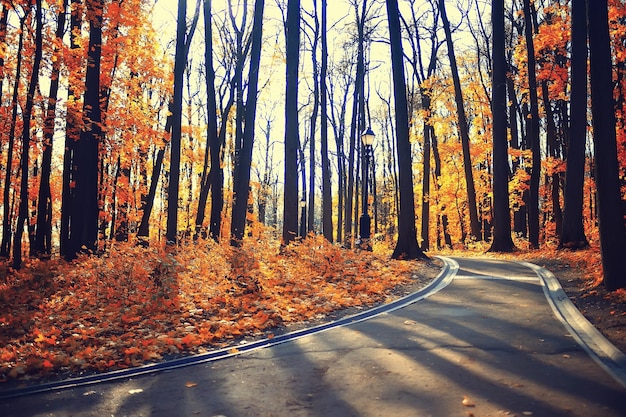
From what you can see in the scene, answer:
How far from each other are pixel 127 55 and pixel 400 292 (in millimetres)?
17256

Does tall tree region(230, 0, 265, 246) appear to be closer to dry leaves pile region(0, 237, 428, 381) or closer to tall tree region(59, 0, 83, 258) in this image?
dry leaves pile region(0, 237, 428, 381)

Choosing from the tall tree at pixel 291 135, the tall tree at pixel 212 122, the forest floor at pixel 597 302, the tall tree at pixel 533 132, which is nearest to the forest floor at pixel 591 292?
the forest floor at pixel 597 302

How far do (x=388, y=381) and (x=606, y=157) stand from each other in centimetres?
602

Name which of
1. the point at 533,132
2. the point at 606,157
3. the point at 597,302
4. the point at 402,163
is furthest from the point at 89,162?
the point at 533,132

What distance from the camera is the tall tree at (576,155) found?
48.5 ft

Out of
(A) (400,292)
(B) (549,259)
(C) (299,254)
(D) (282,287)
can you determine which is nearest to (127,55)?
(C) (299,254)

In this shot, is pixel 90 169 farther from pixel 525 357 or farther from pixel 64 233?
pixel 525 357

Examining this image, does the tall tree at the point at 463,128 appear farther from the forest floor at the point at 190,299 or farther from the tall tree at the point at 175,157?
the tall tree at the point at 175,157

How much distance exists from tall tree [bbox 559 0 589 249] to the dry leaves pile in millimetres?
5300

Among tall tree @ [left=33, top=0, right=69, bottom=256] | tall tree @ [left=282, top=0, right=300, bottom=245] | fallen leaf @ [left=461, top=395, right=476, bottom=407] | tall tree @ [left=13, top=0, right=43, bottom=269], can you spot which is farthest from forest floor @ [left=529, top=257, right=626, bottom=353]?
tall tree @ [left=33, top=0, right=69, bottom=256]

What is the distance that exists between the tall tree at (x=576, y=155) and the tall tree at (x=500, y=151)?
287 centimetres

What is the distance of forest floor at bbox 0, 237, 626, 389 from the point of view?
614 cm

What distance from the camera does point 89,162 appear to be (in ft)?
50.0

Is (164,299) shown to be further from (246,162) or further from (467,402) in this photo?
(246,162)
